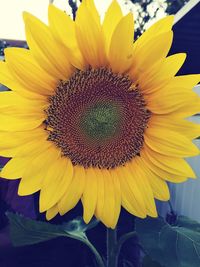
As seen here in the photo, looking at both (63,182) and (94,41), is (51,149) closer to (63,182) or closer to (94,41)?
(63,182)

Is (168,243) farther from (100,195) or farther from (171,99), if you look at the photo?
(171,99)

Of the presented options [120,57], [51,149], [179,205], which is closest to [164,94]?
[120,57]

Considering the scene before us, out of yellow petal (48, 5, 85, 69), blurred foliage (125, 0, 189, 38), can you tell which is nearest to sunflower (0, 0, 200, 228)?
yellow petal (48, 5, 85, 69)

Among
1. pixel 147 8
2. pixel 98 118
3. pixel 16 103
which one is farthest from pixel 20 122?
pixel 147 8

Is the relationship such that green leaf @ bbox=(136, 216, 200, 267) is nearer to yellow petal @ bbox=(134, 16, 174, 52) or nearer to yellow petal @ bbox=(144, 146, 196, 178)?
yellow petal @ bbox=(144, 146, 196, 178)

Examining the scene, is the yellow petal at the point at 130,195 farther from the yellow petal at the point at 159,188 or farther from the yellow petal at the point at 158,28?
the yellow petal at the point at 158,28

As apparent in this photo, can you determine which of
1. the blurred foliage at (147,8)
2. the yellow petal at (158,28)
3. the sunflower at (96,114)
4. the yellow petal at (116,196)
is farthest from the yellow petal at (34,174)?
the blurred foliage at (147,8)
